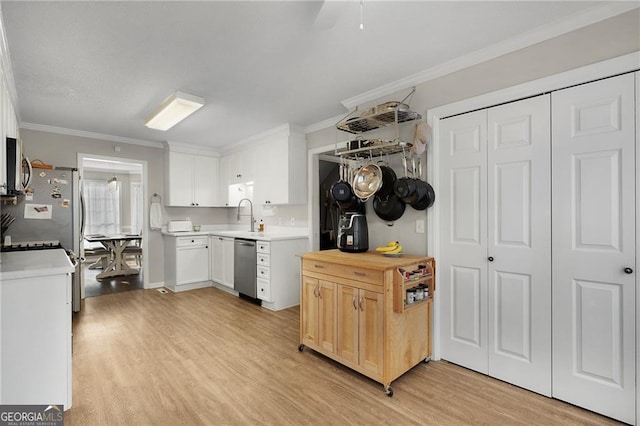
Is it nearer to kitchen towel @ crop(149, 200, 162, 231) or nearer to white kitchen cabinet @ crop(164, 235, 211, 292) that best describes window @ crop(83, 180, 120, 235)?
kitchen towel @ crop(149, 200, 162, 231)

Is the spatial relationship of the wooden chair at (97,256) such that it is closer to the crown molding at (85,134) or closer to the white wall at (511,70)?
the crown molding at (85,134)

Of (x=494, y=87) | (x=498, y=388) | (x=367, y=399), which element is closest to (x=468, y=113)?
(x=494, y=87)

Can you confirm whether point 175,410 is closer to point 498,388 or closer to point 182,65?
point 498,388

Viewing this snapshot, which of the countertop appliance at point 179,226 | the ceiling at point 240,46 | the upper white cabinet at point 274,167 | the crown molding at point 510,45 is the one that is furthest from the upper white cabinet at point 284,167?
the countertop appliance at point 179,226

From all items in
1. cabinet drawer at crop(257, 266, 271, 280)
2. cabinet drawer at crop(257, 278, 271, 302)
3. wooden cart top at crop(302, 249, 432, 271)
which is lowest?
cabinet drawer at crop(257, 278, 271, 302)

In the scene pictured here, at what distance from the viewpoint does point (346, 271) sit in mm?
2418

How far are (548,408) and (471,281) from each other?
2.95 ft

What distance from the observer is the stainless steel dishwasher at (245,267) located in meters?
4.21

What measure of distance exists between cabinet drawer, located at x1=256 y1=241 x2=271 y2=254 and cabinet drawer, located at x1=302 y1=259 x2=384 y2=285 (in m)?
1.28

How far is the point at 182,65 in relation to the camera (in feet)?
8.20

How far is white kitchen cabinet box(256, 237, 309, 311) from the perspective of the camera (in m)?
3.99

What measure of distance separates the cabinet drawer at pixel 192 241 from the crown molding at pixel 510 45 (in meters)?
3.55

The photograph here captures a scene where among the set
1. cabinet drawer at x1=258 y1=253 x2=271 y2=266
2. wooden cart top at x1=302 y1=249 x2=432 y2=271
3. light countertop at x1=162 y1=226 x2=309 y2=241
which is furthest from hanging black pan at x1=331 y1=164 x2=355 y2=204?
cabinet drawer at x1=258 y1=253 x2=271 y2=266

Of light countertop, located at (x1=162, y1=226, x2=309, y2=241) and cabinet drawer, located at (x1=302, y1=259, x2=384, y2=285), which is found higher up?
light countertop, located at (x1=162, y1=226, x2=309, y2=241)
